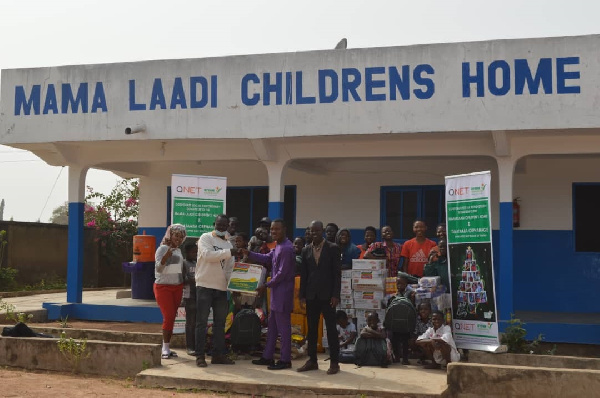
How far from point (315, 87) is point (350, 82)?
21.2 inches

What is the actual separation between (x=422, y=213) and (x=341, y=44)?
11.0 feet

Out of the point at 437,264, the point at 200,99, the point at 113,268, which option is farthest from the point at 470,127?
the point at 113,268

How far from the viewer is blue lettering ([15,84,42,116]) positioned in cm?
1229

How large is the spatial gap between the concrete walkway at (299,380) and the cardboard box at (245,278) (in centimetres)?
86

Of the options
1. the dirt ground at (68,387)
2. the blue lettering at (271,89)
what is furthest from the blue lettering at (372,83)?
the dirt ground at (68,387)

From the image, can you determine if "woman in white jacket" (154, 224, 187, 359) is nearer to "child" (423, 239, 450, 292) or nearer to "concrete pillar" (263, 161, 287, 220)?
"child" (423, 239, 450, 292)

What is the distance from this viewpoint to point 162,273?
8305mm

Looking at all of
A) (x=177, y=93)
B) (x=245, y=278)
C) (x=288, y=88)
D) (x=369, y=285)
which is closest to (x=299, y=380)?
(x=245, y=278)

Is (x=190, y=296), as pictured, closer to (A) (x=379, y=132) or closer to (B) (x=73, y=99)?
(A) (x=379, y=132)

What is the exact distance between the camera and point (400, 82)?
34.5 feet

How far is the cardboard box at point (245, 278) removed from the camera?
8289mm

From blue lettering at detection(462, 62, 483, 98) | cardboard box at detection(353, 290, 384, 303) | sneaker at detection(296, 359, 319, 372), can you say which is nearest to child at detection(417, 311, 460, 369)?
cardboard box at detection(353, 290, 384, 303)

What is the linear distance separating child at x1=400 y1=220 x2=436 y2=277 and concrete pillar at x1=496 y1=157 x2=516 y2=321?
166 centimetres

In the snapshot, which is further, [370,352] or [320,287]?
[370,352]
